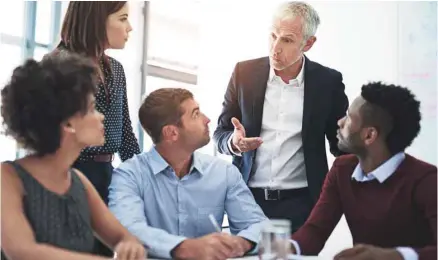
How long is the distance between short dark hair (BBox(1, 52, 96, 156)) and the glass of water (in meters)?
0.39

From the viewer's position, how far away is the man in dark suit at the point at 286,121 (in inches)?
42.1

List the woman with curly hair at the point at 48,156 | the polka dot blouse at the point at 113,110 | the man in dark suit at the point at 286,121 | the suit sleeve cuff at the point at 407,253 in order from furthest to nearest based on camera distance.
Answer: the man in dark suit at the point at 286,121
the polka dot blouse at the point at 113,110
the suit sleeve cuff at the point at 407,253
the woman with curly hair at the point at 48,156

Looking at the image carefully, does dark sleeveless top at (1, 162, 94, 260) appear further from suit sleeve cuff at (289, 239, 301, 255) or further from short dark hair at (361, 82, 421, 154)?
short dark hair at (361, 82, 421, 154)

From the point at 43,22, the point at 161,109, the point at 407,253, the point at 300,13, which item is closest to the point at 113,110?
the point at 161,109

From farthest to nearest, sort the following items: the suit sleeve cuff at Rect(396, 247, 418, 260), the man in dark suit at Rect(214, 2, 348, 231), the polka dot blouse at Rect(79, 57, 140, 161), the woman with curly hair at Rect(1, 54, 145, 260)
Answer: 1. the man in dark suit at Rect(214, 2, 348, 231)
2. the polka dot blouse at Rect(79, 57, 140, 161)
3. the suit sleeve cuff at Rect(396, 247, 418, 260)
4. the woman with curly hair at Rect(1, 54, 145, 260)

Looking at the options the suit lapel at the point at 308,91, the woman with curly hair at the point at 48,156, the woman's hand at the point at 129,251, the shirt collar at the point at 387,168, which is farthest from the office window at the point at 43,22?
the shirt collar at the point at 387,168

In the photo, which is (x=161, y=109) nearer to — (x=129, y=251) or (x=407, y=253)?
(x=129, y=251)

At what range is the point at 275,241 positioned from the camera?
941 mm

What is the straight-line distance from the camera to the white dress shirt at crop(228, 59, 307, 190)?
1088mm

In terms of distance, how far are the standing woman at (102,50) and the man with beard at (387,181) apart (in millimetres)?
400

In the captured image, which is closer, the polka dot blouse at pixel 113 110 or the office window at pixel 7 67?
the office window at pixel 7 67

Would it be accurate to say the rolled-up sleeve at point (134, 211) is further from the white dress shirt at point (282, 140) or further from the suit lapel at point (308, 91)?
the suit lapel at point (308, 91)

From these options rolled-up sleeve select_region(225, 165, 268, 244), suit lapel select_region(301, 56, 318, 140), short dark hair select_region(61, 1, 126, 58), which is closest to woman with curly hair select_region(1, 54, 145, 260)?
short dark hair select_region(61, 1, 126, 58)

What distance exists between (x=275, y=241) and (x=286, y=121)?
27cm
